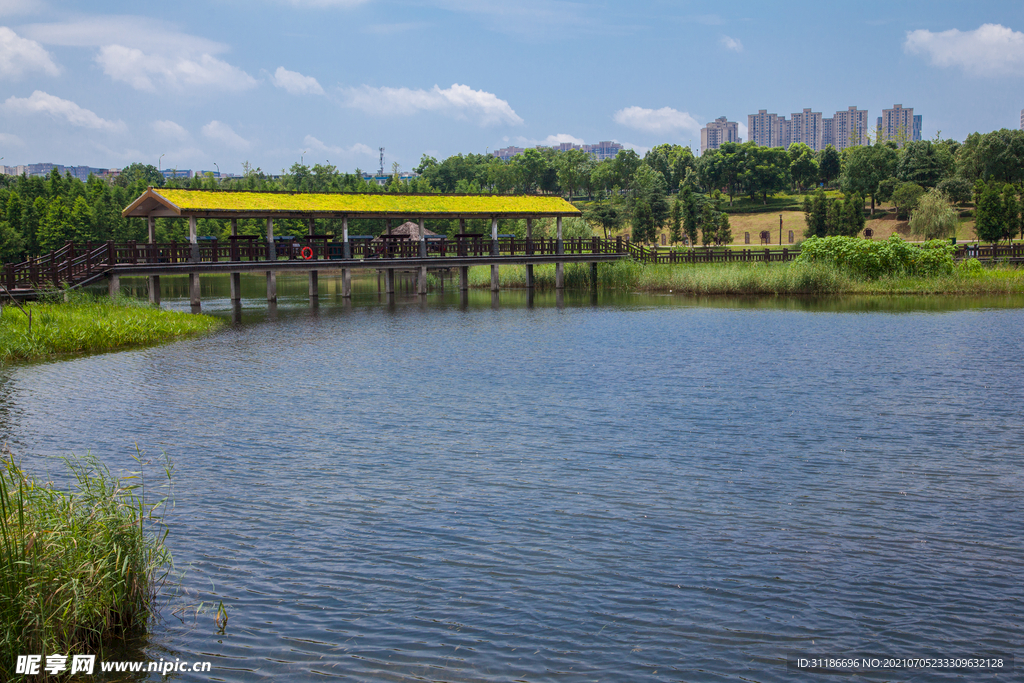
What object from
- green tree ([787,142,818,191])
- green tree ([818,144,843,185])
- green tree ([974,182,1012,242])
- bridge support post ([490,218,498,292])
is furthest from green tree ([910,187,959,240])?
green tree ([818,144,843,185])

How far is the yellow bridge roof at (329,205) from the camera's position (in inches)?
1367

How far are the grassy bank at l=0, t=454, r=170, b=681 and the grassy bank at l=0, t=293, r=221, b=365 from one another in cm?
1565

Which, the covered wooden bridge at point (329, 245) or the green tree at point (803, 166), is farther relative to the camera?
the green tree at point (803, 166)

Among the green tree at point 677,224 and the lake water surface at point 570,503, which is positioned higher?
the green tree at point 677,224

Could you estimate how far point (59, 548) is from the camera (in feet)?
22.1

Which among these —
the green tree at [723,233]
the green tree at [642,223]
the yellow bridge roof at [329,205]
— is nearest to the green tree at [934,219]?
the green tree at [723,233]

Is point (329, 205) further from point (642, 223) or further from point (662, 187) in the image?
point (662, 187)

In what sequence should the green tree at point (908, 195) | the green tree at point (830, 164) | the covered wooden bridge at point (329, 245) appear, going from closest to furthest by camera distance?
1. the covered wooden bridge at point (329, 245)
2. the green tree at point (908, 195)
3. the green tree at point (830, 164)

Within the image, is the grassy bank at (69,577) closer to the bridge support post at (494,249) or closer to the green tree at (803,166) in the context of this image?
the bridge support post at (494,249)

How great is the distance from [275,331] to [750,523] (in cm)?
2255

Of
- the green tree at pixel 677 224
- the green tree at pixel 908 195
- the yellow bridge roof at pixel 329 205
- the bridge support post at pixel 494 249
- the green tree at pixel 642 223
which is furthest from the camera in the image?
the green tree at pixel 677 224

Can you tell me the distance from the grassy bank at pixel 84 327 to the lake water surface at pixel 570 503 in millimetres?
1421

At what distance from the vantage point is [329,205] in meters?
39.4

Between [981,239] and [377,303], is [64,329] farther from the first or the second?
[981,239]
